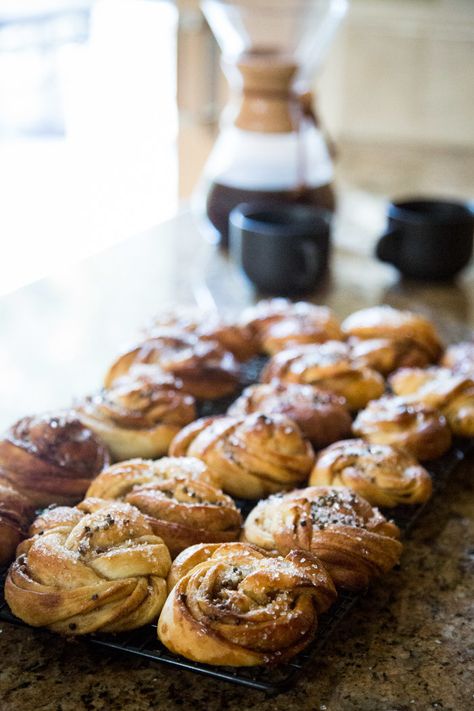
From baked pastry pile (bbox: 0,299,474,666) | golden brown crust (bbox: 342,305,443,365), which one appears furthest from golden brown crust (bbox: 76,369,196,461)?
golden brown crust (bbox: 342,305,443,365)

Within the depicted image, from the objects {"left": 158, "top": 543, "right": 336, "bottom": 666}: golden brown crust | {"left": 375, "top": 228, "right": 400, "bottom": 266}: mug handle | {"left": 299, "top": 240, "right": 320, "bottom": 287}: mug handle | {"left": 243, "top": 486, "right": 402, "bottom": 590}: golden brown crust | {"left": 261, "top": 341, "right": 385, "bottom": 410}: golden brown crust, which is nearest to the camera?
{"left": 158, "top": 543, "right": 336, "bottom": 666}: golden brown crust

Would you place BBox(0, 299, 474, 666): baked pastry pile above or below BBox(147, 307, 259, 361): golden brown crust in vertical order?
above

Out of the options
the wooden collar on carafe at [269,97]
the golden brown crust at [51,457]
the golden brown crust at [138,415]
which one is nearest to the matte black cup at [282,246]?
the wooden collar on carafe at [269,97]

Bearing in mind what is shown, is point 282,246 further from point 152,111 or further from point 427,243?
point 152,111

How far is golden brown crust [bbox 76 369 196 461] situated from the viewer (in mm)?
1563

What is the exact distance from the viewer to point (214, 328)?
1.97 m

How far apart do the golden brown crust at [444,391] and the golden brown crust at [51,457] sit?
0.59 metres

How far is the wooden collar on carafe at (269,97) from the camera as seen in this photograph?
241cm

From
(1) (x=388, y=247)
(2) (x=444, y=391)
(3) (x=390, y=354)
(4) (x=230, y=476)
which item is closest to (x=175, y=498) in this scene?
(4) (x=230, y=476)

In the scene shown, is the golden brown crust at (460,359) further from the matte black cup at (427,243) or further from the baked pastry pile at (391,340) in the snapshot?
the matte black cup at (427,243)

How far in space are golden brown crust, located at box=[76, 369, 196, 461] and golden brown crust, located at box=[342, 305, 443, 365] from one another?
484mm

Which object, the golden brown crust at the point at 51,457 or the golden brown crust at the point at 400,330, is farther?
the golden brown crust at the point at 400,330

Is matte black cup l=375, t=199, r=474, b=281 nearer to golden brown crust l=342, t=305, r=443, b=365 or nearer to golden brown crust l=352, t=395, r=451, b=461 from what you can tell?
golden brown crust l=342, t=305, r=443, b=365

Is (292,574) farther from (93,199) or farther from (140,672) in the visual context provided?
(93,199)
